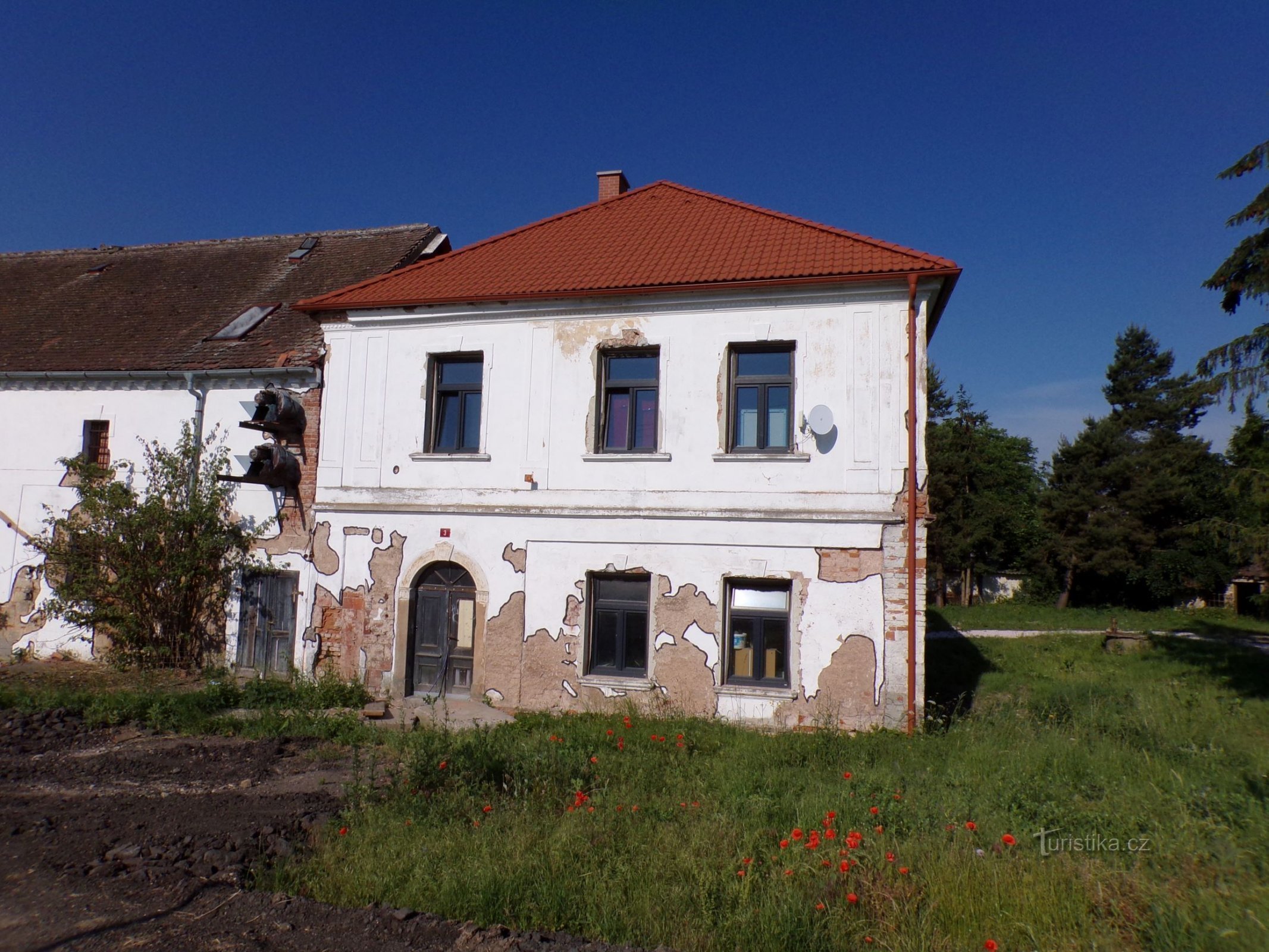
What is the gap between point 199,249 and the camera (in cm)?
1853

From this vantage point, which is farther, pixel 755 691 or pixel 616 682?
pixel 616 682

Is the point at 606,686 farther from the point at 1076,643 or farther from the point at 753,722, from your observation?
the point at 1076,643

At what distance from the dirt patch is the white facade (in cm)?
313

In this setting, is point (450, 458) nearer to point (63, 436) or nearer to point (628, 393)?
point (628, 393)

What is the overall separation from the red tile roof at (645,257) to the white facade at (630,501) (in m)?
0.26

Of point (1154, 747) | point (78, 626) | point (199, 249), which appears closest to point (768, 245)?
point (1154, 747)

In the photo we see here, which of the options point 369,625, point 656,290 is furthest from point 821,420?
point 369,625

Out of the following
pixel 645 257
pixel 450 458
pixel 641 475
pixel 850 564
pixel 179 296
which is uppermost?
pixel 179 296

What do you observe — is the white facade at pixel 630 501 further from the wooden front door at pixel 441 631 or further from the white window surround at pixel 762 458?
the wooden front door at pixel 441 631

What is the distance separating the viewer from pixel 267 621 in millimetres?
12430

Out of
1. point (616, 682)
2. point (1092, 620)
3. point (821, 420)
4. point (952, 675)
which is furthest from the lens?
point (1092, 620)

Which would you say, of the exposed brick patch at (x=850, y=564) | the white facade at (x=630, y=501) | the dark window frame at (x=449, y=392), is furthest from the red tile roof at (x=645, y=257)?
the exposed brick patch at (x=850, y=564)

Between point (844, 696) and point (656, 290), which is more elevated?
point (656, 290)

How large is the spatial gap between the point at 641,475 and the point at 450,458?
2.83 m
